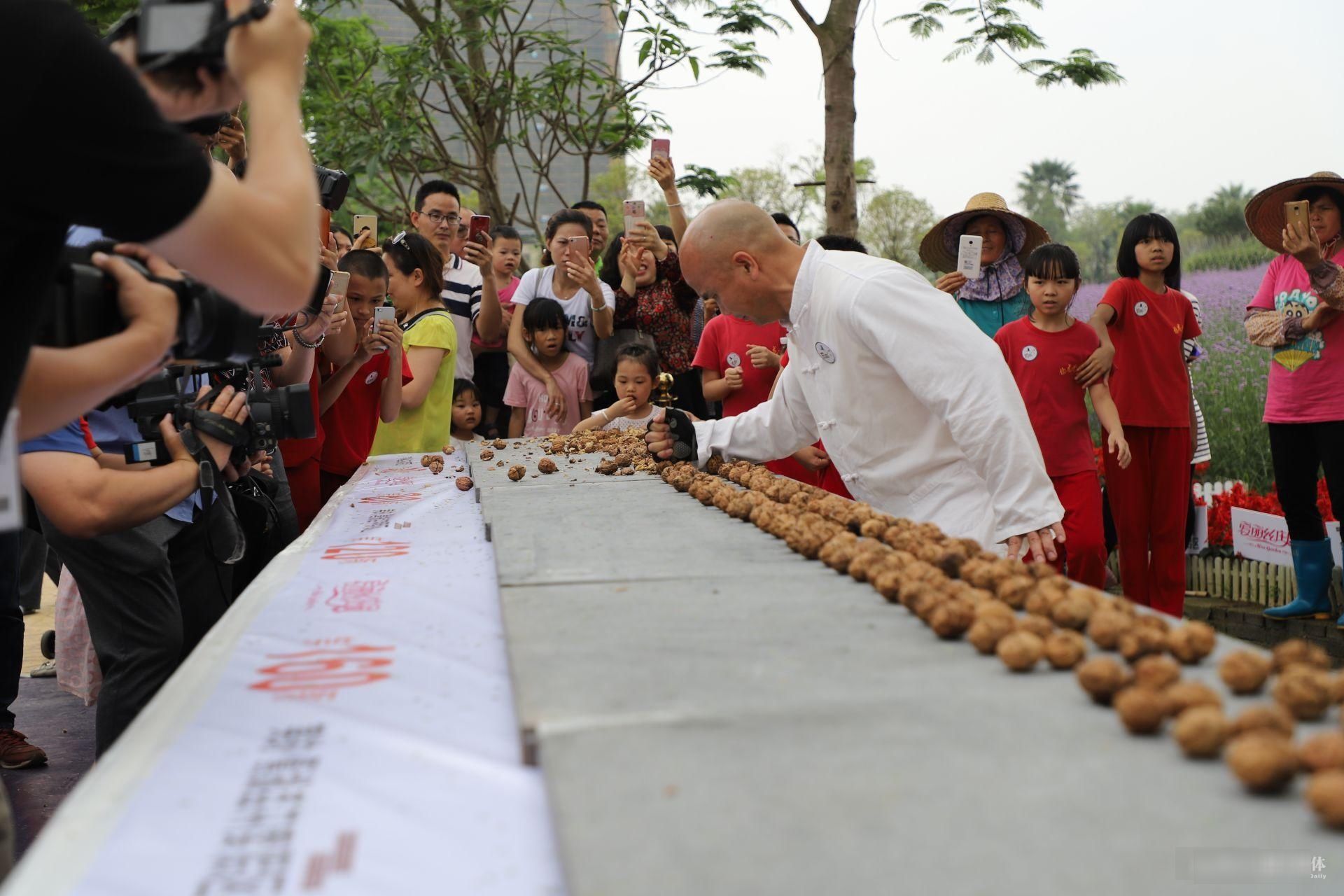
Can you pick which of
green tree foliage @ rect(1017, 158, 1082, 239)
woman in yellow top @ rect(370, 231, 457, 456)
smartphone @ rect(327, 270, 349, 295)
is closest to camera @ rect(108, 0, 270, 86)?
smartphone @ rect(327, 270, 349, 295)

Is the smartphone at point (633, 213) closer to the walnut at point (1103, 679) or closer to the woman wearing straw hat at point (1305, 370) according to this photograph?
the woman wearing straw hat at point (1305, 370)

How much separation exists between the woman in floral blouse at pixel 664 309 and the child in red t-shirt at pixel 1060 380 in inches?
83.8

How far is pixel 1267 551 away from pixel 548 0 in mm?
8789

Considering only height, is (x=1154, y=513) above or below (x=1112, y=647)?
below

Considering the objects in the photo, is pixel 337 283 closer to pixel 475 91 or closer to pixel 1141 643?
pixel 1141 643

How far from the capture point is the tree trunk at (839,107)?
7207 mm

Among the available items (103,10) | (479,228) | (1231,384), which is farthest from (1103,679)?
(103,10)

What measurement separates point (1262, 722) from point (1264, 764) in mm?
119

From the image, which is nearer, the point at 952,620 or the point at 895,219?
the point at 952,620

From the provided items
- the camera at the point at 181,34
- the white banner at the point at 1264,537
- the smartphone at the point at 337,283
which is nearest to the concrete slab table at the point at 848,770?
the camera at the point at 181,34

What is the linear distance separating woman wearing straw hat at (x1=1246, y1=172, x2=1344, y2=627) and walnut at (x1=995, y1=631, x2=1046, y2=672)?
407cm

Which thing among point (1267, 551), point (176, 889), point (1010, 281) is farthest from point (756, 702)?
point (1267, 551)

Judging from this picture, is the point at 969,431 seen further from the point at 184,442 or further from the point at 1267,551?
the point at 1267,551

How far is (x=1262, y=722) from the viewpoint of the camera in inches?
49.0
